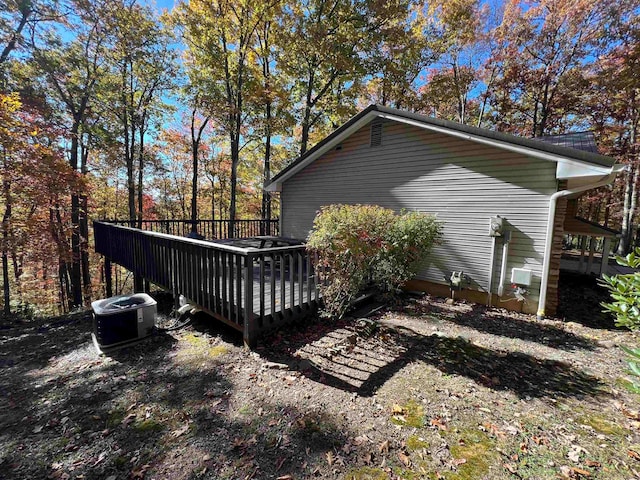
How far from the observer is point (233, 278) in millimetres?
3814

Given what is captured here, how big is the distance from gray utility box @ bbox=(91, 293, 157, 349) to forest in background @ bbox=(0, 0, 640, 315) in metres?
6.65

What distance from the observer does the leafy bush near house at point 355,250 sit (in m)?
3.74

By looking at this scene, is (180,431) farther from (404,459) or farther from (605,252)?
(605,252)

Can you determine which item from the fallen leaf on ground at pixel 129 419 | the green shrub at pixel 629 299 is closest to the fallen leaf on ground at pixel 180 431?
the fallen leaf on ground at pixel 129 419

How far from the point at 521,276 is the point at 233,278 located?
5160mm

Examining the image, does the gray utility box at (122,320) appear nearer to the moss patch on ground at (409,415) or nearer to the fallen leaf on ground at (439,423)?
the moss patch on ground at (409,415)

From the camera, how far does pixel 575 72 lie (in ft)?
39.1

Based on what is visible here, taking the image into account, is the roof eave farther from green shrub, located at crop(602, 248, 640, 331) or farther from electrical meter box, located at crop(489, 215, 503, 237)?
green shrub, located at crop(602, 248, 640, 331)

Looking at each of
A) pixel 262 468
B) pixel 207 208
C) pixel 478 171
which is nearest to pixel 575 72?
pixel 478 171

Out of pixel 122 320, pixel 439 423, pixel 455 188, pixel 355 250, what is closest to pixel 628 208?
pixel 455 188

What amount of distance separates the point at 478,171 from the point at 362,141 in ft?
9.88

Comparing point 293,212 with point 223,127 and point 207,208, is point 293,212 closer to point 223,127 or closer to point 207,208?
point 223,127

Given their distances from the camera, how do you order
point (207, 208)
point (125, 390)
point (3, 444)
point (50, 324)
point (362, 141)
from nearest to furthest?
point (3, 444) → point (125, 390) → point (50, 324) → point (362, 141) → point (207, 208)

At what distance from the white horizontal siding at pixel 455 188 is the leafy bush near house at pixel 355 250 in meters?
1.86
